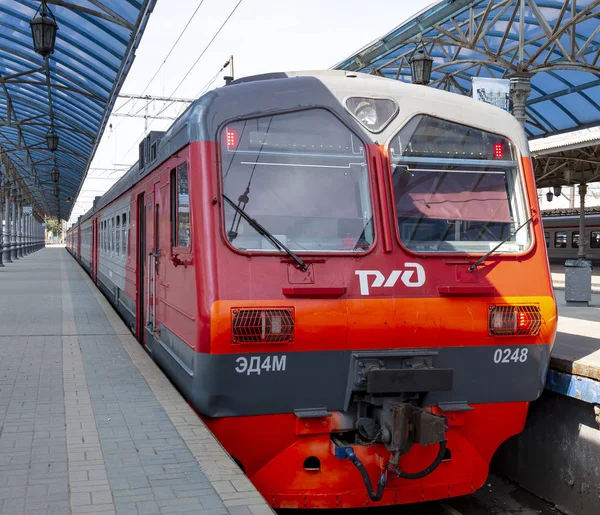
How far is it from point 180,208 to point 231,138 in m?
0.82

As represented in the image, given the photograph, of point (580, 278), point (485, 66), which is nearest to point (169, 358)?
point (580, 278)

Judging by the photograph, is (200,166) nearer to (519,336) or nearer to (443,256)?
(443,256)

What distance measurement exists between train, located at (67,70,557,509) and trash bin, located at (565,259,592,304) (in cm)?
827

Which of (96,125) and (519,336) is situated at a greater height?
(96,125)

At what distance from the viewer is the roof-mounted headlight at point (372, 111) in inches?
210

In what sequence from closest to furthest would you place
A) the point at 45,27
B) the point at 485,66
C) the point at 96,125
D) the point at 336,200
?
the point at 336,200 → the point at 45,27 → the point at 485,66 → the point at 96,125

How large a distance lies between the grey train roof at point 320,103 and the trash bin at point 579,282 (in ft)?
26.9

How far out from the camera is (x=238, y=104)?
5090mm

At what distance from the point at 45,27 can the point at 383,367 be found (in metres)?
7.37

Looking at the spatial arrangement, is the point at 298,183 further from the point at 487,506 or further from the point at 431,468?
the point at 487,506

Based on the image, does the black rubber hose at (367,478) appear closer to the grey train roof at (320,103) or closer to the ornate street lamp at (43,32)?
the grey train roof at (320,103)

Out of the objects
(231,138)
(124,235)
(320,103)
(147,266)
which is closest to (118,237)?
(124,235)

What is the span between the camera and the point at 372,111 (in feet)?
17.6

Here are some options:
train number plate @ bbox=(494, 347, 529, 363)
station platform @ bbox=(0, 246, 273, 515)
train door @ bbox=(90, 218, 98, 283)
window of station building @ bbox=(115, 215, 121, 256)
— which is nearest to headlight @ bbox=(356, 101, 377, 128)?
train number plate @ bbox=(494, 347, 529, 363)
